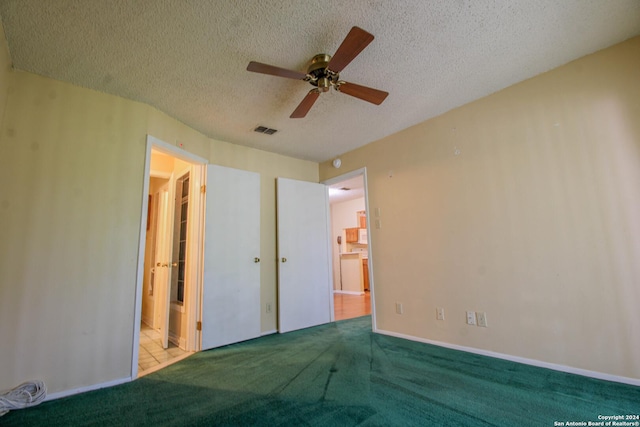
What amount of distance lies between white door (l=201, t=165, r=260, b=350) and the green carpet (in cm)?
56

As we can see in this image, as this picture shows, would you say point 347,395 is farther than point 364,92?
No

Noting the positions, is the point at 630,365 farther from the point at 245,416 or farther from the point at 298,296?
the point at 298,296

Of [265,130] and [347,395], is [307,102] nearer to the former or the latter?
[265,130]

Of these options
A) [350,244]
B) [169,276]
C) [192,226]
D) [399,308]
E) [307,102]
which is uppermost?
[307,102]

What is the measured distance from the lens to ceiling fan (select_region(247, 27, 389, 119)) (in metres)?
1.71

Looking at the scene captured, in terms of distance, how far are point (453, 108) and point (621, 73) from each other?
1219 millimetres

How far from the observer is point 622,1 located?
1778mm

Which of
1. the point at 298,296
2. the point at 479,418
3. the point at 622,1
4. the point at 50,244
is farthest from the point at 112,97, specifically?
the point at 622,1

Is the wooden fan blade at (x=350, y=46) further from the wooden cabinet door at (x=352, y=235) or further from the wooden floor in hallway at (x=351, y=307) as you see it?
the wooden cabinet door at (x=352, y=235)

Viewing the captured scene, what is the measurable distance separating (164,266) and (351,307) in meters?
3.34

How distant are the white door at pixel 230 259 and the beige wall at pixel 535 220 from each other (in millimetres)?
1761

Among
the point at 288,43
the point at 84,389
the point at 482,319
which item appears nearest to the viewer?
the point at 288,43

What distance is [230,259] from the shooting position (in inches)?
135

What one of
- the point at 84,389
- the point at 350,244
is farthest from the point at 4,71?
the point at 350,244
